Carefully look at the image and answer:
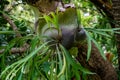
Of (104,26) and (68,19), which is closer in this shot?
(68,19)

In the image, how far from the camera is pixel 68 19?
82cm

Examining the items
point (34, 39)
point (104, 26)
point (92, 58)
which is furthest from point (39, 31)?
point (104, 26)

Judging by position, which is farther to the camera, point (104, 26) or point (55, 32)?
point (104, 26)

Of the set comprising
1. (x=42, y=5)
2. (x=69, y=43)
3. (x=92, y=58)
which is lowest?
(x=92, y=58)

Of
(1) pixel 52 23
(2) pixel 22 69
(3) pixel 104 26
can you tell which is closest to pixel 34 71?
(2) pixel 22 69

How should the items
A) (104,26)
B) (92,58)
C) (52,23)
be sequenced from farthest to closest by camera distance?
1. (104,26)
2. (92,58)
3. (52,23)

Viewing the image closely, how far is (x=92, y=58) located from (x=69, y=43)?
8.4 inches

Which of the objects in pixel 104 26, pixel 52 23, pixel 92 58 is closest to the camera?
pixel 52 23

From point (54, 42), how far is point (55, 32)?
0.03m

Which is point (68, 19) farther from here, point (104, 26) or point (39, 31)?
point (104, 26)

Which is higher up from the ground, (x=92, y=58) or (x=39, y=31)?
(x=39, y=31)

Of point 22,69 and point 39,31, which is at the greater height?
point 39,31

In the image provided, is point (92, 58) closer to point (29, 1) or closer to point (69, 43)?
point (69, 43)

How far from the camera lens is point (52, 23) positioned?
0.80 metres
